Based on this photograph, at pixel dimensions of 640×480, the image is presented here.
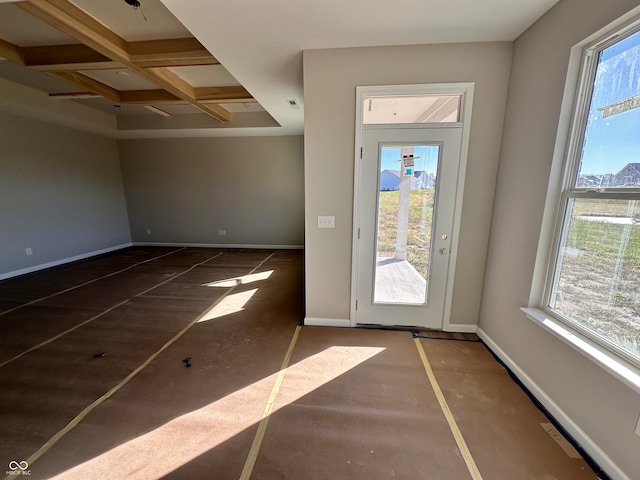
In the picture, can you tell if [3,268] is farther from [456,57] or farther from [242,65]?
[456,57]

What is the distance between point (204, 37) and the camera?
206 cm

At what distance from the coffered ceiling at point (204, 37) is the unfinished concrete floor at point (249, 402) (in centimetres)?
276

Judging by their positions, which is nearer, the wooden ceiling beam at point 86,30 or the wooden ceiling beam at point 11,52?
the wooden ceiling beam at point 86,30

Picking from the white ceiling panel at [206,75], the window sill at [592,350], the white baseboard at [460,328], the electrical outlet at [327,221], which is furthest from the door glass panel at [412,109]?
the white ceiling panel at [206,75]

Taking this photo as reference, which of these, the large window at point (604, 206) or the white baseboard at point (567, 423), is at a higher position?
the large window at point (604, 206)

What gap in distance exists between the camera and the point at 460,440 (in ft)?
4.74

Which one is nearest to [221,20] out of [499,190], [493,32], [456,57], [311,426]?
[456,57]

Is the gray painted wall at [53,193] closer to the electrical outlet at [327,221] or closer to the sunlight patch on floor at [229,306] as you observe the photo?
the sunlight patch on floor at [229,306]

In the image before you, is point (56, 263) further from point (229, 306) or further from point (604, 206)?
point (604, 206)

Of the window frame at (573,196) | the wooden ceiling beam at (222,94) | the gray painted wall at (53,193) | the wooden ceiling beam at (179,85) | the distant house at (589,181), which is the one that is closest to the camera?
the window frame at (573,196)

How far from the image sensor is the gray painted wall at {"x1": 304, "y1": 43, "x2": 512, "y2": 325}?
6.95ft

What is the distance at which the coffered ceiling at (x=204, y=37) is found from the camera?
1.74 m

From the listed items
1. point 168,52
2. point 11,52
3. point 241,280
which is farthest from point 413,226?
→ point 11,52

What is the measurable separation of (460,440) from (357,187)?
79.5 inches
